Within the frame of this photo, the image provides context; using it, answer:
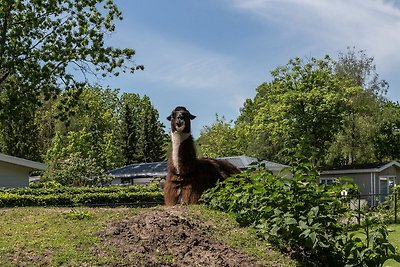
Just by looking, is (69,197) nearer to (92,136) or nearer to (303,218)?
(303,218)

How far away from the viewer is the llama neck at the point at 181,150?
8203 millimetres

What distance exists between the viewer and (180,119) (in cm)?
845

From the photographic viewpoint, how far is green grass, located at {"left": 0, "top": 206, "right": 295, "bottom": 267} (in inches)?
190

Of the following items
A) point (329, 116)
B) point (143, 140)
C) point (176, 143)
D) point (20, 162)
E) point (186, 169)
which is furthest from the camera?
point (143, 140)

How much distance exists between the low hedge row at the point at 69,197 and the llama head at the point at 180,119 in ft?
38.8

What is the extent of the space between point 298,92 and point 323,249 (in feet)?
102

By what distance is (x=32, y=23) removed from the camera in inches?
875

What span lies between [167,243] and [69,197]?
16304mm

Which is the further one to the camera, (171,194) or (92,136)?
(92,136)

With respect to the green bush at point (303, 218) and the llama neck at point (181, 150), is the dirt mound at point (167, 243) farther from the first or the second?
the llama neck at point (181, 150)

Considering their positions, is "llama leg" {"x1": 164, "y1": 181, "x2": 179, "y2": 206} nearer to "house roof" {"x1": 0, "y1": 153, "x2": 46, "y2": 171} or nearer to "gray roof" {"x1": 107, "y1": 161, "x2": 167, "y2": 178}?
"house roof" {"x1": 0, "y1": 153, "x2": 46, "y2": 171}

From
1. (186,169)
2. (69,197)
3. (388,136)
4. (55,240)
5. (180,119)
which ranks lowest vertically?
(69,197)

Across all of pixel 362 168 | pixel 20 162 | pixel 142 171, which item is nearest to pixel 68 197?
pixel 20 162

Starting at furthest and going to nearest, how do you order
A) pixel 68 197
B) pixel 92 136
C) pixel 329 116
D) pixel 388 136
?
1. pixel 92 136
2. pixel 388 136
3. pixel 329 116
4. pixel 68 197
